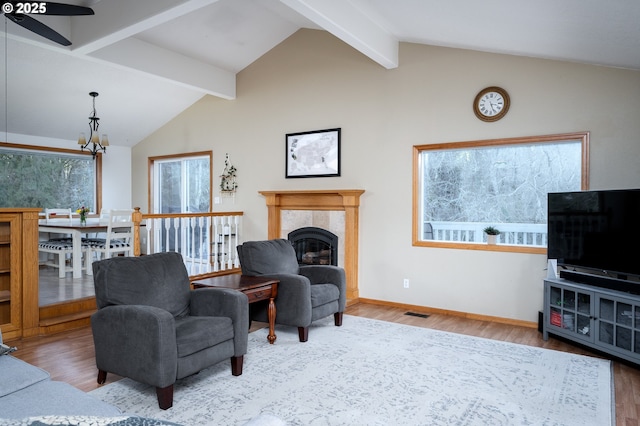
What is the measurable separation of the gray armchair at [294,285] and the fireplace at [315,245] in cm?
119

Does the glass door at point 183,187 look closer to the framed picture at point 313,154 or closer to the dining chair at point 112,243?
the dining chair at point 112,243

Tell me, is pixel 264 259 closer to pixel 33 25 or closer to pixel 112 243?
pixel 33 25

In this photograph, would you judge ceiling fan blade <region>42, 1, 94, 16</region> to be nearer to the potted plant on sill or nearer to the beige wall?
the beige wall

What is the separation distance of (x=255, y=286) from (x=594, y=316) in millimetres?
2846

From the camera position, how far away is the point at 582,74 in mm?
4090

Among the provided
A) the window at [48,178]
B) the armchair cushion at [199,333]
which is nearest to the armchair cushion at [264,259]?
the armchair cushion at [199,333]

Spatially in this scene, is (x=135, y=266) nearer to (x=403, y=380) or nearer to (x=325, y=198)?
(x=403, y=380)

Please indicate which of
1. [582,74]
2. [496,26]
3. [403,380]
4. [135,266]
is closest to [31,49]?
[135,266]

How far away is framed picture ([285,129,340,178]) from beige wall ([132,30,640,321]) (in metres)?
0.11

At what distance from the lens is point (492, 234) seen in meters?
4.57

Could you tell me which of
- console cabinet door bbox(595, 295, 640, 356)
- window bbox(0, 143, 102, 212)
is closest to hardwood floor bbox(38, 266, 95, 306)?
window bbox(0, 143, 102, 212)

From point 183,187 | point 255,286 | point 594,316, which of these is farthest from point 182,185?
point 594,316

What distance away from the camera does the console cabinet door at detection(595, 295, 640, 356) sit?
127 inches

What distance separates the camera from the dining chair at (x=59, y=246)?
584cm
